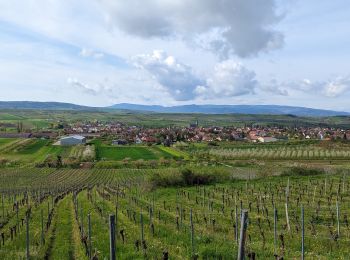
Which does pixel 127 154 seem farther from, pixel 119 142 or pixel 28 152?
pixel 119 142

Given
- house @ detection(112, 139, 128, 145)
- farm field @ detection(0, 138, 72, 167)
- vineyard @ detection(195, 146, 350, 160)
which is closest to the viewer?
farm field @ detection(0, 138, 72, 167)

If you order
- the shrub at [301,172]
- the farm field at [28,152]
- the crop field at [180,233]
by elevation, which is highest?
the crop field at [180,233]

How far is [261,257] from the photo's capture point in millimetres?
11648

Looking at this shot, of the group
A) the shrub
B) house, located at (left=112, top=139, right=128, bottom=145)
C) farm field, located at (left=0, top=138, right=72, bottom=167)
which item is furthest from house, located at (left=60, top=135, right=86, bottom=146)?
the shrub

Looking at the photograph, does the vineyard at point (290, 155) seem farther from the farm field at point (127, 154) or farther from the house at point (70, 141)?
the house at point (70, 141)

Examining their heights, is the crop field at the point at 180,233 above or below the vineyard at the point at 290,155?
above

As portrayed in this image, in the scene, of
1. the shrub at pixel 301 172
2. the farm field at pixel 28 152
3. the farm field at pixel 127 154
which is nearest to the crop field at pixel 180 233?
the shrub at pixel 301 172

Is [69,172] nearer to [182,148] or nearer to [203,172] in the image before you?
[203,172]

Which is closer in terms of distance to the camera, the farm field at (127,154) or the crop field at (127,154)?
the farm field at (127,154)

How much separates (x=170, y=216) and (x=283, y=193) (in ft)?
40.3

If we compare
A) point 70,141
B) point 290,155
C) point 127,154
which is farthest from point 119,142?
point 290,155

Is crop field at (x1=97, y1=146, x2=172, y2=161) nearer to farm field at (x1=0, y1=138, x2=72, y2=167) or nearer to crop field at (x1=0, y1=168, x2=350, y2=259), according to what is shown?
farm field at (x1=0, y1=138, x2=72, y2=167)

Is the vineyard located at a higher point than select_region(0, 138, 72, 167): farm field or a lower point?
higher

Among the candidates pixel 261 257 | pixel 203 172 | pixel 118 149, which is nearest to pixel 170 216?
pixel 261 257
